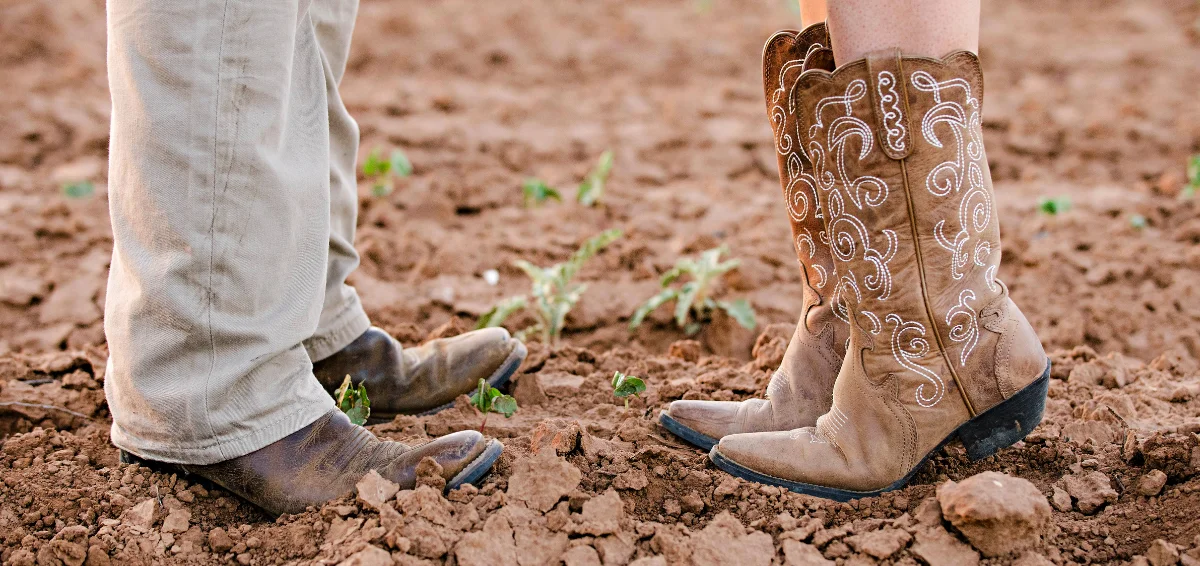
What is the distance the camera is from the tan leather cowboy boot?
89.0 inches

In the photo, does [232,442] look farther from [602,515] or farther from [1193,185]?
[1193,185]

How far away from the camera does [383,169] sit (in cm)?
405

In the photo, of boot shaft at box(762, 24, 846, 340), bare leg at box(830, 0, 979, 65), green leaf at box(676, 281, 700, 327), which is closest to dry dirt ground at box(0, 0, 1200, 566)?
green leaf at box(676, 281, 700, 327)

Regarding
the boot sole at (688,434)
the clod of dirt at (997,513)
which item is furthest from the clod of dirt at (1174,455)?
the boot sole at (688,434)

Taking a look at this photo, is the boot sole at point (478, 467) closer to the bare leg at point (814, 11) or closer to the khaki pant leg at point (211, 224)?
the khaki pant leg at point (211, 224)

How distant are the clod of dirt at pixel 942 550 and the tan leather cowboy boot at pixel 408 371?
103cm

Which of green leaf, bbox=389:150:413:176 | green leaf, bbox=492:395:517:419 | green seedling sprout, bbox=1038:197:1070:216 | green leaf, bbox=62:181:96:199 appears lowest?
green seedling sprout, bbox=1038:197:1070:216

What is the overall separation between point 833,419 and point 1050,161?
327cm

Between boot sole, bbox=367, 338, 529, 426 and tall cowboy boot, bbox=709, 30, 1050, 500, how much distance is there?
60cm

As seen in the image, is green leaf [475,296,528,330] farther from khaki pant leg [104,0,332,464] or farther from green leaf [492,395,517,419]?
khaki pant leg [104,0,332,464]

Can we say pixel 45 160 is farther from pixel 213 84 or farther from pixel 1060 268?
pixel 1060 268

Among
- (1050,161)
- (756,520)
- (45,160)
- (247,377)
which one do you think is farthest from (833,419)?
(45,160)

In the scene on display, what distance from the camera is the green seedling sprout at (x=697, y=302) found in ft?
9.59

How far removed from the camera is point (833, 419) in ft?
6.22
